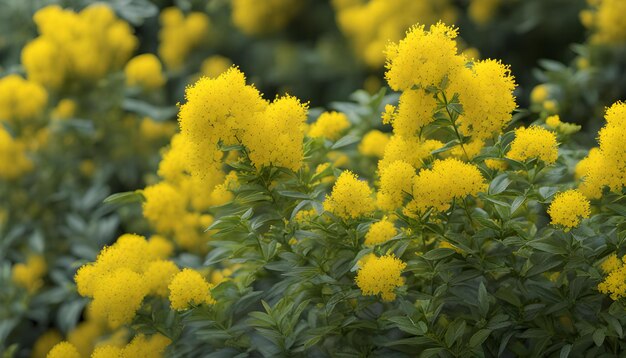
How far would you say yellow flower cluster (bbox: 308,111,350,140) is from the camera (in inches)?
124

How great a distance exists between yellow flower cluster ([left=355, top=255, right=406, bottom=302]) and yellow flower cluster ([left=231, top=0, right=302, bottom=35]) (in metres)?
3.69

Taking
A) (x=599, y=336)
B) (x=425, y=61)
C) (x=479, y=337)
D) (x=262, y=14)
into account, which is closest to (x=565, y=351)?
(x=599, y=336)

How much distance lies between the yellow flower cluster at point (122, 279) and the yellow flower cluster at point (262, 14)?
3194mm

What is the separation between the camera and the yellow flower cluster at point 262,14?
18.9 feet

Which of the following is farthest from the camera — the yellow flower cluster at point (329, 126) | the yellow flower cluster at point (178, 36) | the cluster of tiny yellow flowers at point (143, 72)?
the yellow flower cluster at point (178, 36)

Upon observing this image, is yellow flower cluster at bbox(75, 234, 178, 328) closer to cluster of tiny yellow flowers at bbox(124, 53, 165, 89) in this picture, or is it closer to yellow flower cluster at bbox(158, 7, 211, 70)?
cluster of tiny yellow flowers at bbox(124, 53, 165, 89)

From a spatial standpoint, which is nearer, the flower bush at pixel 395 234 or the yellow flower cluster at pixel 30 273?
the flower bush at pixel 395 234

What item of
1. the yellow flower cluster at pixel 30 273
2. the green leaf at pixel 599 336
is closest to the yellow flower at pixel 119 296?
the green leaf at pixel 599 336

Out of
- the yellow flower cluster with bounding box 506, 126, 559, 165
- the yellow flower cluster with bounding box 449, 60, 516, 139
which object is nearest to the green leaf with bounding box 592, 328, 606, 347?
the yellow flower cluster with bounding box 506, 126, 559, 165

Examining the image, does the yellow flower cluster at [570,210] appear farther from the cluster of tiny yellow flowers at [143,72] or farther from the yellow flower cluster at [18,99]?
the cluster of tiny yellow flowers at [143,72]

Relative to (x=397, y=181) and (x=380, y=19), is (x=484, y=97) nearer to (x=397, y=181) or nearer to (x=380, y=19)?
(x=397, y=181)

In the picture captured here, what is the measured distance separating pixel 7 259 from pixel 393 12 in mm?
2828

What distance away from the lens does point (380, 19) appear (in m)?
5.31

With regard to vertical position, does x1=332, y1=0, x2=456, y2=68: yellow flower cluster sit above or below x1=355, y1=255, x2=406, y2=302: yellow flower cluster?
above
